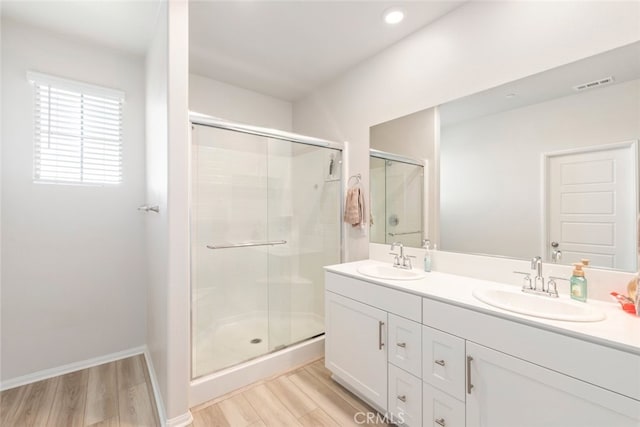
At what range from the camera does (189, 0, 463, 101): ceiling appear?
5.86 ft

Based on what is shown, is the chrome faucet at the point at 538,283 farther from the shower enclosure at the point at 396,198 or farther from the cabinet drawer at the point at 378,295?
the shower enclosure at the point at 396,198

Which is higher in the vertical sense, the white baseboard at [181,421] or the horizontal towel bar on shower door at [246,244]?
the horizontal towel bar on shower door at [246,244]

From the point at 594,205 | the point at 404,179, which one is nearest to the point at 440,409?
the point at 594,205

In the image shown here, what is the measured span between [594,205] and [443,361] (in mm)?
1027

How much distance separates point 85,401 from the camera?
5.85ft

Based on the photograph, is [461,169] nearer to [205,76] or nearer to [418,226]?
[418,226]

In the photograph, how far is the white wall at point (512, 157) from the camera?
4.16 ft

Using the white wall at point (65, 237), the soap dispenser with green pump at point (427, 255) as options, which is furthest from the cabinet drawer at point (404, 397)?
the white wall at point (65, 237)

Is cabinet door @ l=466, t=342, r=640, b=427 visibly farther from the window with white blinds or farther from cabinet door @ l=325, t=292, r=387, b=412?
the window with white blinds

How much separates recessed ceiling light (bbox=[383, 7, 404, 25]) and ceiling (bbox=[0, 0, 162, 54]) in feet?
4.81

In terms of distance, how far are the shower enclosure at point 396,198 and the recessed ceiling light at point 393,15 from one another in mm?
907

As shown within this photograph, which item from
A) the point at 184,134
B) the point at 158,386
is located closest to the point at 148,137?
the point at 184,134

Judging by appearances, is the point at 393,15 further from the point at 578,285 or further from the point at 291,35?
the point at 578,285

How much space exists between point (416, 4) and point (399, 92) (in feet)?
1.79
